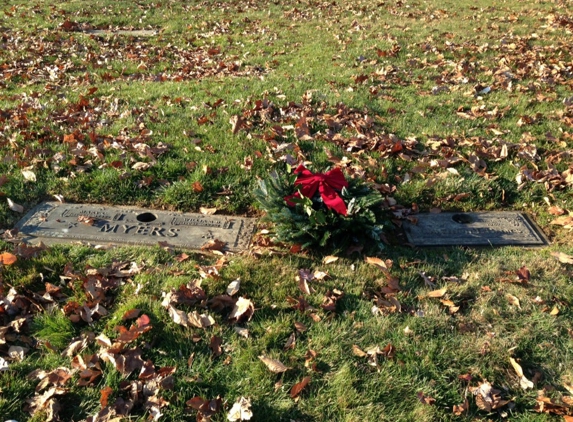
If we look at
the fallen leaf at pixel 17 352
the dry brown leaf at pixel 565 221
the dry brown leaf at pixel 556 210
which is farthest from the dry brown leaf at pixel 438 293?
the fallen leaf at pixel 17 352

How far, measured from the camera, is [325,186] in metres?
4.21

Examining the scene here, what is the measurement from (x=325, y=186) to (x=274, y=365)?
169cm

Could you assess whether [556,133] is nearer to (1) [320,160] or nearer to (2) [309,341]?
(1) [320,160]

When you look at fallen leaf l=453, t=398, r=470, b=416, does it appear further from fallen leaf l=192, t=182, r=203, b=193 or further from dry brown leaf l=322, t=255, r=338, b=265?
fallen leaf l=192, t=182, r=203, b=193

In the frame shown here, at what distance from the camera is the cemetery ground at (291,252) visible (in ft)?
9.52

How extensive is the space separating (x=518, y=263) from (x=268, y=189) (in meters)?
2.06

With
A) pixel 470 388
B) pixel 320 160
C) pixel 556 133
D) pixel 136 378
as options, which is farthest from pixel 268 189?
pixel 556 133

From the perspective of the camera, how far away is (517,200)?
4.91 m

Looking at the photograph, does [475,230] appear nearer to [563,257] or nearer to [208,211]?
[563,257]

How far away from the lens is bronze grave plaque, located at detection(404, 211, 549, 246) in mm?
4273

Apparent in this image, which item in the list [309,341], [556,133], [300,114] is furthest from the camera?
[300,114]

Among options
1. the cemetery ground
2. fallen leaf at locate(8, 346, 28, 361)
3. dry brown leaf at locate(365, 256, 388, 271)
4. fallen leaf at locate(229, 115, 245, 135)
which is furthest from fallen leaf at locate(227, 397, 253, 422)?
fallen leaf at locate(229, 115, 245, 135)

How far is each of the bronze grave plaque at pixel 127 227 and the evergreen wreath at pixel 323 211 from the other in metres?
0.40

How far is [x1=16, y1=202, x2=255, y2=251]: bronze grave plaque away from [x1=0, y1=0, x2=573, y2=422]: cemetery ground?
6.3 inches
